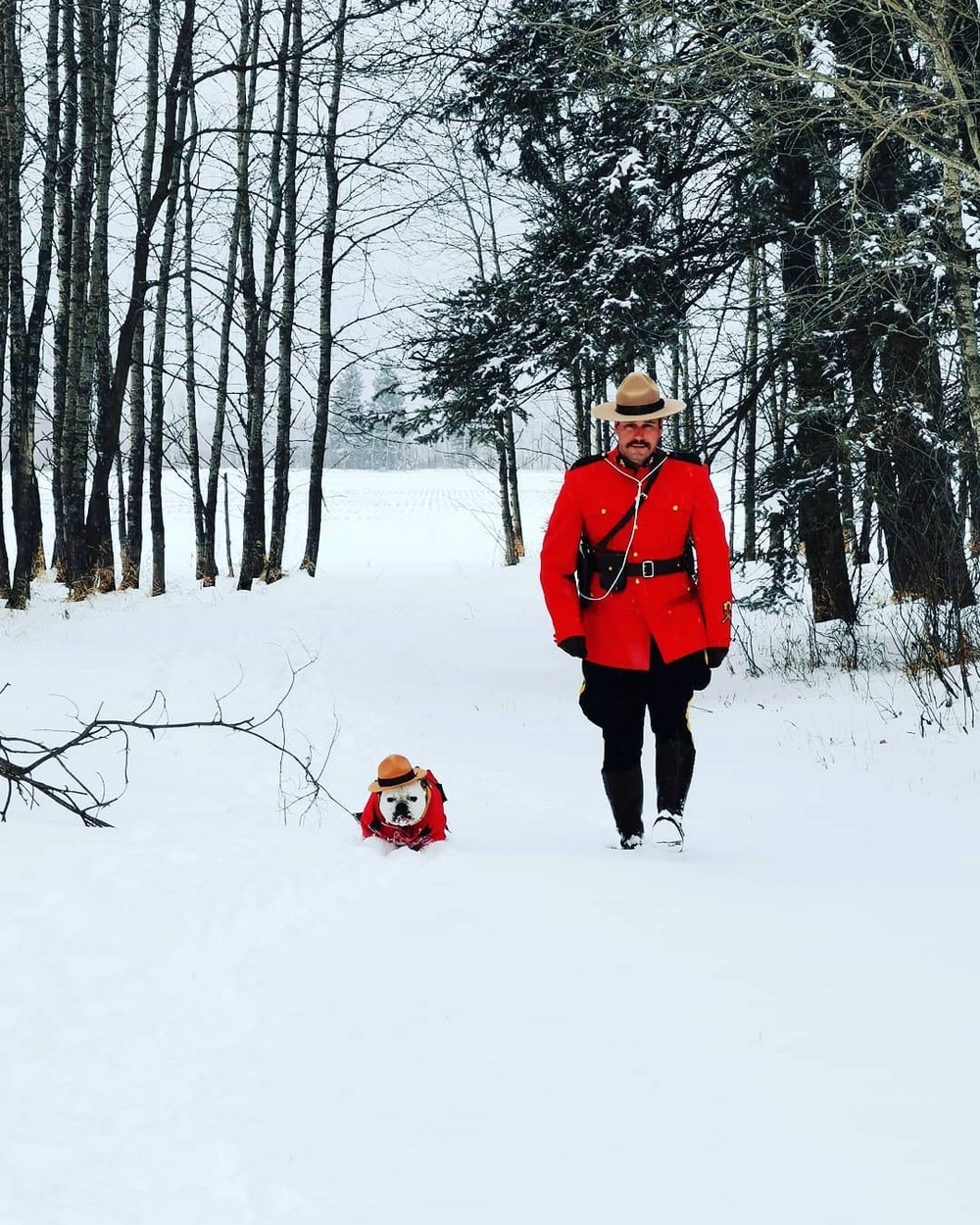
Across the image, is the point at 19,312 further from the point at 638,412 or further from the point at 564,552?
the point at 638,412

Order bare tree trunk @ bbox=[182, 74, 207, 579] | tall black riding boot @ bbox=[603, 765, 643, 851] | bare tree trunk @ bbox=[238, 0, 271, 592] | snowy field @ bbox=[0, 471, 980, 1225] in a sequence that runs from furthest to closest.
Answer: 1. bare tree trunk @ bbox=[182, 74, 207, 579]
2. bare tree trunk @ bbox=[238, 0, 271, 592]
3. tall black riding boot @ bbox=[603, 765, 643, 851]
4. snowy field @ bbox=[0, 471, 980, 1225]

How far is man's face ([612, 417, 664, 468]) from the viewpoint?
175 inches

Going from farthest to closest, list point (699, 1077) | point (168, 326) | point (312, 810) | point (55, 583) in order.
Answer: point (168, 326)
point (55, 583)
point (312, 810)
point (699, 1077)

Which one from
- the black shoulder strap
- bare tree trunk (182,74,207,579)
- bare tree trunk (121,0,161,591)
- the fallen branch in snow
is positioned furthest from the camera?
bare tree trunk (182,74,207,579)

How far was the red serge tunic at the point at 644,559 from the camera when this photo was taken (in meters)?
4.49

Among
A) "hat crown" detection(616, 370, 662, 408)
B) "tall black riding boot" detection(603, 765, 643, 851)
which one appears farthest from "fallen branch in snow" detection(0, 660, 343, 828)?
"hat crown" detection(616, 370, 662, 408)

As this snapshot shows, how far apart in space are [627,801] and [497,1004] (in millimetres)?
1882

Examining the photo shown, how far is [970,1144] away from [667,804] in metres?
2.45

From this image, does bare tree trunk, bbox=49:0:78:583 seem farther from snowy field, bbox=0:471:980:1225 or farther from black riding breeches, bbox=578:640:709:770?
black riding breeches, bbox=578:640:709:770

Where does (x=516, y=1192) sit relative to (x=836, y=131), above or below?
below

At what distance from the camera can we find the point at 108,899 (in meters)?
3.63

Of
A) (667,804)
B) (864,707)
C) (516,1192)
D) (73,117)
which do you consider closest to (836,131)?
(864,707)

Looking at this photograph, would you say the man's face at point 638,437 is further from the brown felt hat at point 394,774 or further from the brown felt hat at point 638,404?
the brown felt hat at point 394,774

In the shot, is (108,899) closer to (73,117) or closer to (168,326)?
(73,117)
